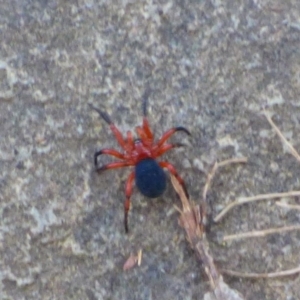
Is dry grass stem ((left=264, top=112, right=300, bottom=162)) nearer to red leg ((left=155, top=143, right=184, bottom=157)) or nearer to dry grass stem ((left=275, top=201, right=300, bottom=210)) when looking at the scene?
dry grass stem ((left=275, top=201, right=300, bottom=210))

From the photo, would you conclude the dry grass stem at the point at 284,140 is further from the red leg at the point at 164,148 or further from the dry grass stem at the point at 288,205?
the red leg at the point at 164,148

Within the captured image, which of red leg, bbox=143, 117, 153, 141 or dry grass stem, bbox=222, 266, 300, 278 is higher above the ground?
red leg, bbox=143, 117, 153, 141

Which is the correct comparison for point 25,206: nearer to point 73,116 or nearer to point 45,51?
point 73,116

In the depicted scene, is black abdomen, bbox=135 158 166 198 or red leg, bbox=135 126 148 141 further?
red leg, bbox=135 126 148 141

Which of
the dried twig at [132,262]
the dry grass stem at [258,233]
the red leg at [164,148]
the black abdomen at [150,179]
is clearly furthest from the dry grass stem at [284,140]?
the dried twig at [132,262]

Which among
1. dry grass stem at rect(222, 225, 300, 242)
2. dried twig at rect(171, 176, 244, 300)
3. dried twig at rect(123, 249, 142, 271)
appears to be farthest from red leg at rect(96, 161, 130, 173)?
dry grass stem at rect(222, 225, 300, 242)

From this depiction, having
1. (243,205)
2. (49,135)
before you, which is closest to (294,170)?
(243,205)
